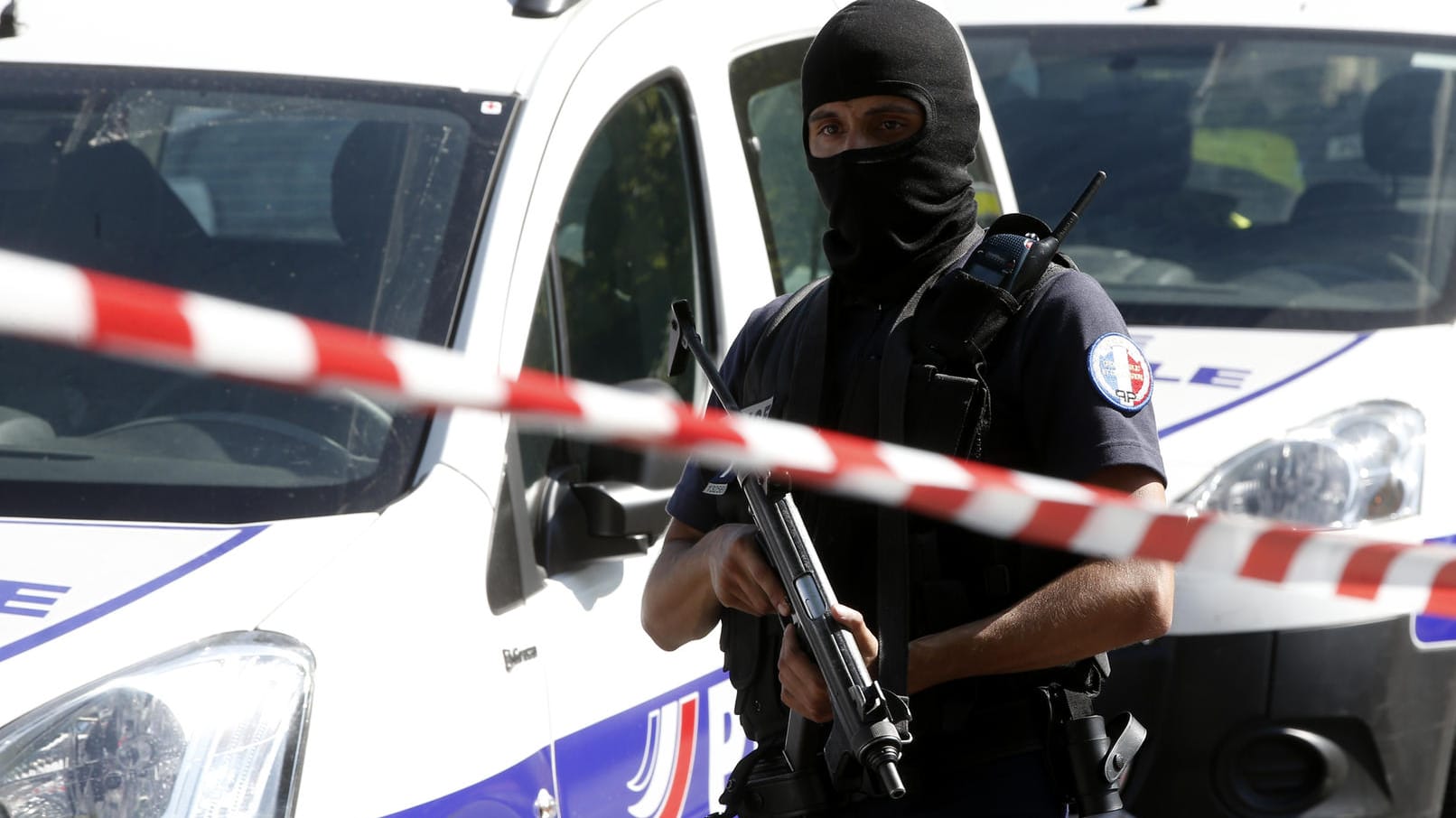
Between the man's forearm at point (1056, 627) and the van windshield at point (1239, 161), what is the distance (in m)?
2.75

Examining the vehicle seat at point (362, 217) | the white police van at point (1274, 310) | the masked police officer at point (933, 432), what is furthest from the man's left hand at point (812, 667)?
the white police van at point (1274, 310)

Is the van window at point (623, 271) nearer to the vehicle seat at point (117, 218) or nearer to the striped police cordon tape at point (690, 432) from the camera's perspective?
the vehicle seat at point (117, 218)

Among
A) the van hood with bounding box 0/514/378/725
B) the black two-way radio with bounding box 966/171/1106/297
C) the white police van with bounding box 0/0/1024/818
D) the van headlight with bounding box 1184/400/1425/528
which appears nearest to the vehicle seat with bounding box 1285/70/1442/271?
the van headlight with bounding box 1184/400/1425/528

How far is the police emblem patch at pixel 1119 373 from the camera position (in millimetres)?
2033

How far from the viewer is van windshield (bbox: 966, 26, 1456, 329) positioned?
4.87 m

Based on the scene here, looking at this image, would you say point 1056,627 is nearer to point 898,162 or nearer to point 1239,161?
point 898,162

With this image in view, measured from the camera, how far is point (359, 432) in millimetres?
2508

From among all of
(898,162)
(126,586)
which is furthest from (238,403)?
(898,162)

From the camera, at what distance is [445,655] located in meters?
2.33

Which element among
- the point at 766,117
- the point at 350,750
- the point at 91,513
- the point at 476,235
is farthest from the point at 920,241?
the point at 766,117

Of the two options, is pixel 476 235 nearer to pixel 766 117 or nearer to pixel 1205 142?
Result: pixel 766 117

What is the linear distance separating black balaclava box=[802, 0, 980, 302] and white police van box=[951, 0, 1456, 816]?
186 centimetres

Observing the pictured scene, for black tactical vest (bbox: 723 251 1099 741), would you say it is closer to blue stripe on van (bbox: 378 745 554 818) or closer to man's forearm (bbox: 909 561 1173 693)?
man's forearm (bbox: 909 561 1173 693)

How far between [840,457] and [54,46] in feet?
6.63
